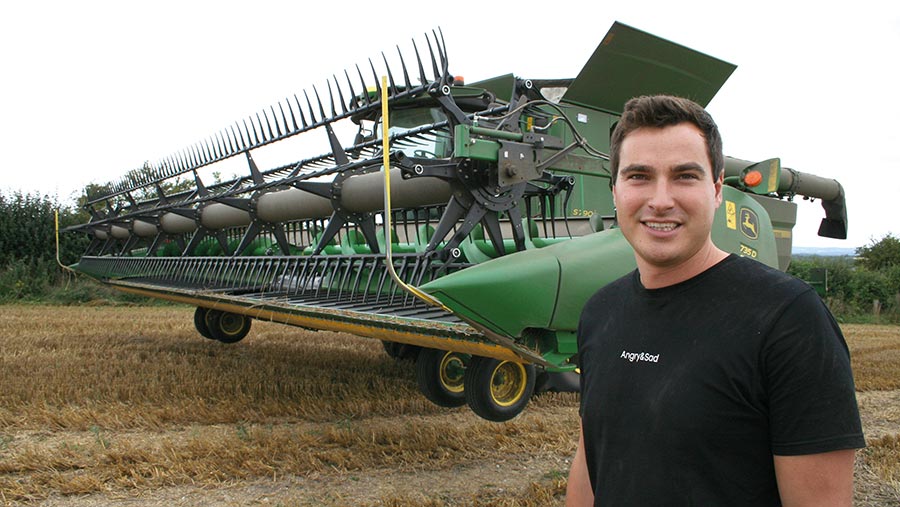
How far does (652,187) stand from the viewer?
107 cm

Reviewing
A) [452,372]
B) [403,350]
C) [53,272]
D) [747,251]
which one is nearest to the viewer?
[747,251]

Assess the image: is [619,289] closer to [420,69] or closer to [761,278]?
[761,278]

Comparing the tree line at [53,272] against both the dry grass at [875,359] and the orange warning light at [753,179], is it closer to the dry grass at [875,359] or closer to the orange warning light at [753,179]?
the dry grass at [875,359]

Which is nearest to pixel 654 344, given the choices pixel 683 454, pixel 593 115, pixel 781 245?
pixel 683 454

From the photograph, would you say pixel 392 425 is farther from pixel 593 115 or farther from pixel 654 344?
pixel 654 344

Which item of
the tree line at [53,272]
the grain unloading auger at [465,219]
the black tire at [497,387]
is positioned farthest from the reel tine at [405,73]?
the tree line at [53,272]

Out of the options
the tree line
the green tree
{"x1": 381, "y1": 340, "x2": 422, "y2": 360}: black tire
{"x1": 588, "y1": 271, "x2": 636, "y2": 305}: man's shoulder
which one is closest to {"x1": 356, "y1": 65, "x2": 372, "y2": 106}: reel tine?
{"x1": 381, "y1": 340, "x2": 422, "y2": 360}: black tire

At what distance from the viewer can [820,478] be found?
2.98ft

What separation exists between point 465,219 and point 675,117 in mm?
2390

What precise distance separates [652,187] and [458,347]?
6.81 feet

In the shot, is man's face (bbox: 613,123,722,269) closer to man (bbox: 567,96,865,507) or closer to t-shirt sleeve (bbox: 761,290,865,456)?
man (bbox: 567,96,865,507)

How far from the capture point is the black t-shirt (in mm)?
911

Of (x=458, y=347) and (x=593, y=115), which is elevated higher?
(x=593, y=115)

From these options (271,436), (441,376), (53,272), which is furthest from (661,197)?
(53,272)
